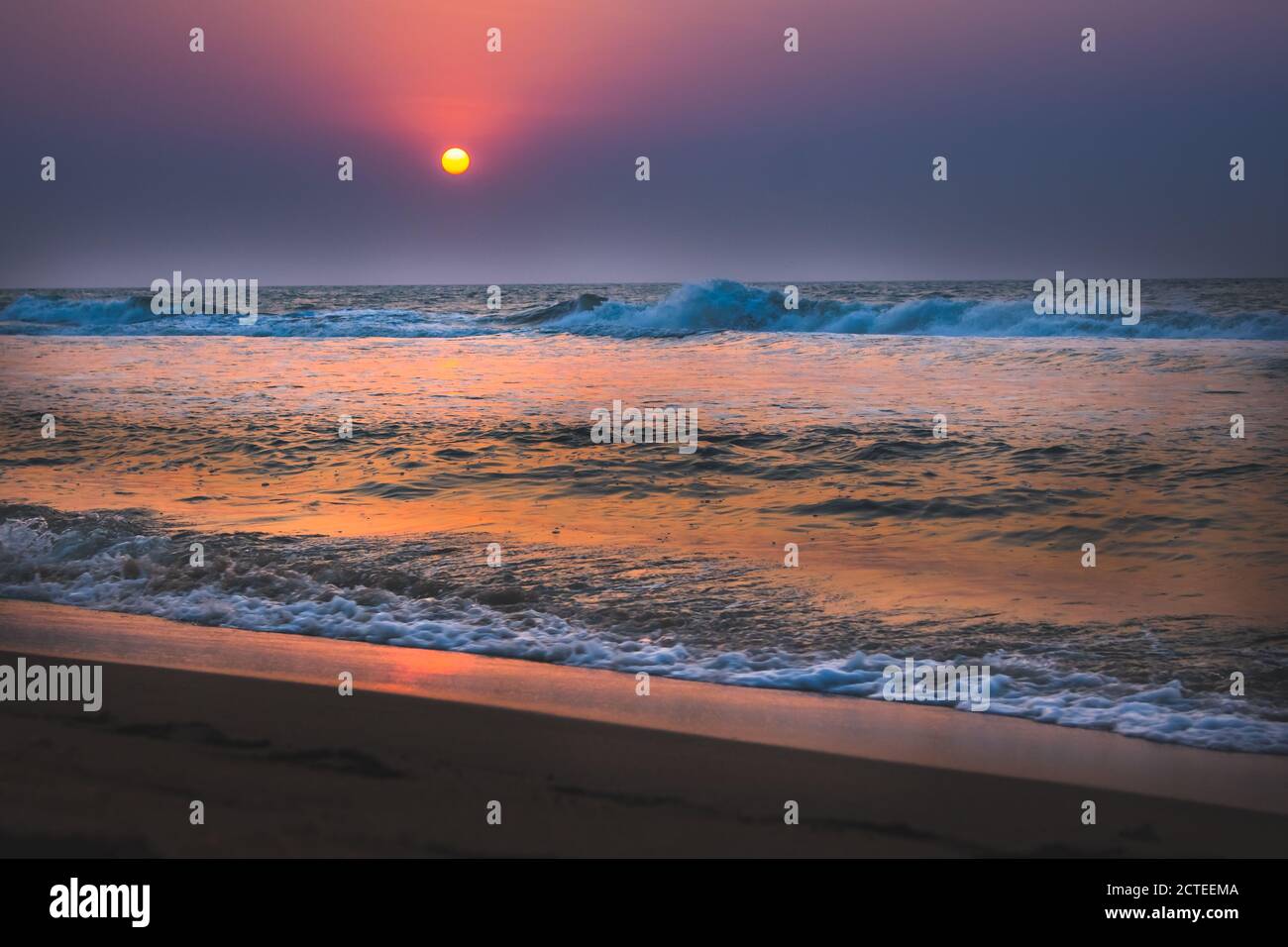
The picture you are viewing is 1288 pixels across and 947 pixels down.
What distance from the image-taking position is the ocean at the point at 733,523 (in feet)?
17.4

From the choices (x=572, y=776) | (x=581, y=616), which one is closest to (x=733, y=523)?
(x=581, y=616)

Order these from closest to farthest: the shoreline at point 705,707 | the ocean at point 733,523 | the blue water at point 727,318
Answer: the shoreline at point 705,707 → the ocean at point 733,523 → the blue water at point 727,318

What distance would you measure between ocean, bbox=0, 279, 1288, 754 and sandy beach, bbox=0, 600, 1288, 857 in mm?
474

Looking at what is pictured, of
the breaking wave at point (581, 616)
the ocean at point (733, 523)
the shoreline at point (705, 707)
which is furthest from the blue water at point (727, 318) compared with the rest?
the shoreline at point (705, 707)

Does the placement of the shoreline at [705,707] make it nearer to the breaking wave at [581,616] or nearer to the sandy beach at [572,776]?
the sandy beach at [572,776]

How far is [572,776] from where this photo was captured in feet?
11.9

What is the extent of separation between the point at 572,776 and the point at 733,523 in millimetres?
5213

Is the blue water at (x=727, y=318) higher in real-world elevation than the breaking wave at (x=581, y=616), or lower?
higher

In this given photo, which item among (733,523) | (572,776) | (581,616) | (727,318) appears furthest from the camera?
(727,318)

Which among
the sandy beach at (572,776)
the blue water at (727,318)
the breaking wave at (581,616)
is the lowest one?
the sandy beach at (572,776)

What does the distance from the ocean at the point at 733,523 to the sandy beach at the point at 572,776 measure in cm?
47

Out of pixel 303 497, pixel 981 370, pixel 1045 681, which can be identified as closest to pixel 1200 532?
pixel 1045 681

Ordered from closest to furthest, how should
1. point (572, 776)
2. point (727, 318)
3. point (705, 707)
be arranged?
1. point (572, 776)
2. point (705, 707)
3. point (727, 318)

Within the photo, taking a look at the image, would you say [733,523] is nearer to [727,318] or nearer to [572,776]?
[572,776]
